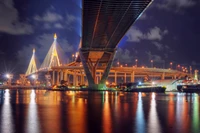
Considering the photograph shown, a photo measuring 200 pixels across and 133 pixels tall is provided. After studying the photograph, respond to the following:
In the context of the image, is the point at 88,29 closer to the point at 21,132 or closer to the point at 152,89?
the point at 152,89

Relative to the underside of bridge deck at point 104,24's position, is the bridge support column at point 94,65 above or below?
below

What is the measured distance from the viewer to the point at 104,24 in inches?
2216

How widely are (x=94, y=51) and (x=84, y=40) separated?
358 inches

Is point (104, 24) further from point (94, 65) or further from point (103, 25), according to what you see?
point (94, 65)

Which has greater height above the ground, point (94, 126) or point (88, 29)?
point (88, 29)

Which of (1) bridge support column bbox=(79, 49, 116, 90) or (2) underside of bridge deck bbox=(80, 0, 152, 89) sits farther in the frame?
(1) bridge support column bbox=(79, 49, 116, 90)

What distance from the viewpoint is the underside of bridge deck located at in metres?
43.9

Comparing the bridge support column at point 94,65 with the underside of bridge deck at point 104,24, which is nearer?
the underside of bridge deck at point 104,24

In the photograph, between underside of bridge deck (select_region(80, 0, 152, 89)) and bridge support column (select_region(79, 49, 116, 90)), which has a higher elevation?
underside of bridge deck (select_region(80, 0, 152, 89))

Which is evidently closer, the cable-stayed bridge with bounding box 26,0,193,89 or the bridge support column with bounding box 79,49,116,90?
the cable-stayed bridge with bounding box 26,0,193,89

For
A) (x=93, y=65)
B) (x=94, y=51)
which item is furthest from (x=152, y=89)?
(x=93, y=65)

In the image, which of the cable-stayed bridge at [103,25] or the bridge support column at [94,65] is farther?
the bridge support column at [94,65]

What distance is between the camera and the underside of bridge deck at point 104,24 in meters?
43.9

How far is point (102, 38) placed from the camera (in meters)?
69.2
